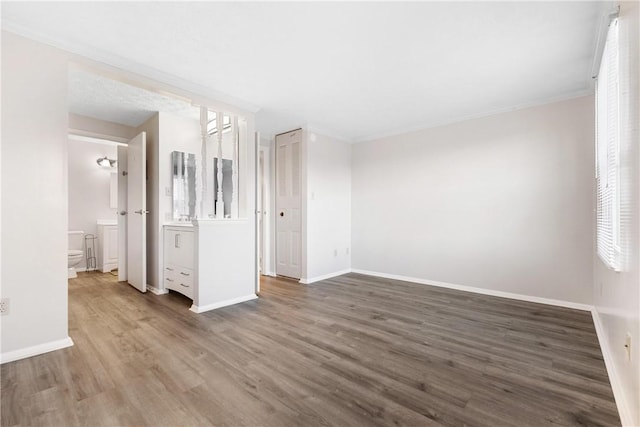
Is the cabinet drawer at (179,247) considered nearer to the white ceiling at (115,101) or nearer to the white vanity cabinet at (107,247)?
the white ceiling at (115,101)

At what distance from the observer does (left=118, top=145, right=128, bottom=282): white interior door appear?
14.5 ft

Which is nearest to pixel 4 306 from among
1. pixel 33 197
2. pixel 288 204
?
pixel 33 197

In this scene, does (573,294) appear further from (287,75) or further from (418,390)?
(287,75)

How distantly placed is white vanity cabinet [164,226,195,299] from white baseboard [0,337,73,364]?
3.68ft

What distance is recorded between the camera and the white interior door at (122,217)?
4426 mm

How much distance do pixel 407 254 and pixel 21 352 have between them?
4292mm

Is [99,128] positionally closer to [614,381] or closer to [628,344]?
[628,344]

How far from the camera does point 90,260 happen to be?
5418 millimetres

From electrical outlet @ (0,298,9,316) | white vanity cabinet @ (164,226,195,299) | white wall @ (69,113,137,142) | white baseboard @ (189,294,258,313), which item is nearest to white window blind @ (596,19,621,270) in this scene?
white baseboard @ (189,294,258,313)

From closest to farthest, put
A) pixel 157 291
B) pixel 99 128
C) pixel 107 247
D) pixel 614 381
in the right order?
pixel 614 381 → pixel 157 291 → pixel 99 128 → pixel 107 247

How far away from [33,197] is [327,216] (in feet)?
11.5

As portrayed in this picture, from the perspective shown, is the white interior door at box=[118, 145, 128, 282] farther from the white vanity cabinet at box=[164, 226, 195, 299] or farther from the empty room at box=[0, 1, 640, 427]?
the white vanity cabinet at box=[164, 226, 195, 299]

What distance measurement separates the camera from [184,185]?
4023mm

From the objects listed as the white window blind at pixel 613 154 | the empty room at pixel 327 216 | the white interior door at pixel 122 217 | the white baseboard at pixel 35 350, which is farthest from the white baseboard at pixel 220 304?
the white window blind at pixel 613 154
